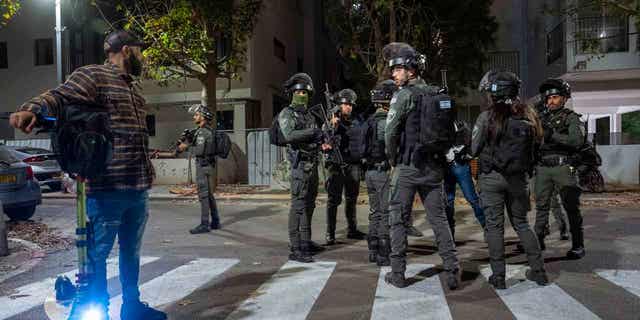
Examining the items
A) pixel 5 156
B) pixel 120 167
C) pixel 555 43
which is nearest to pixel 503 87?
pixel 120 167

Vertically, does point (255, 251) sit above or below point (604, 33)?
below

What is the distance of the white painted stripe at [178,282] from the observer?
429cm

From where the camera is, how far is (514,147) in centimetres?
464

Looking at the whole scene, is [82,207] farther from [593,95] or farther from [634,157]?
[593,95]

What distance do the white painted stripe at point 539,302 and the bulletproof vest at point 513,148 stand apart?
105 cm

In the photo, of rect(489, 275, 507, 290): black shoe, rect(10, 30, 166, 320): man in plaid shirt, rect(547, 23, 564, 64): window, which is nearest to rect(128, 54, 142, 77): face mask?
rect(10, 30, 166, 320): man in plaid shirt

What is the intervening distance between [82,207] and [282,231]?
5242 millimetres

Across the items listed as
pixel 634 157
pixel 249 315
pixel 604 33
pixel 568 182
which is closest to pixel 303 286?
pixel 249 315

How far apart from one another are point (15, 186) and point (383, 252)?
6.50 m

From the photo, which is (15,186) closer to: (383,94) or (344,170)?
(344,170)

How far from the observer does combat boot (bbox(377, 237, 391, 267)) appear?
552 cm

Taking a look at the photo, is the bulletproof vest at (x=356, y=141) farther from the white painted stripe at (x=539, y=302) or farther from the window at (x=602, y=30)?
the window at (x=602, y=30)

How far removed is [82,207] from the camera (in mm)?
3072

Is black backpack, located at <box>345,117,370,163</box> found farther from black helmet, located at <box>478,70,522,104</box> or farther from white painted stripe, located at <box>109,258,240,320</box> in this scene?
white painted stripe, located at <box>109,258,240,320</box>
